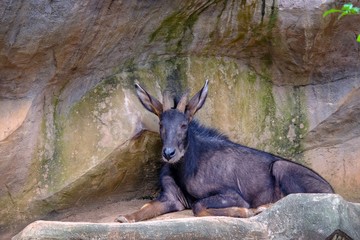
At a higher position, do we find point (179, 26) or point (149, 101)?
point (179, 26)

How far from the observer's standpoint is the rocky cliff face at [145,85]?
9883 mm

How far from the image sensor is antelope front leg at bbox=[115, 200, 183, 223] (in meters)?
10.0

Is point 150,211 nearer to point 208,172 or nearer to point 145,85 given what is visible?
point 208,172

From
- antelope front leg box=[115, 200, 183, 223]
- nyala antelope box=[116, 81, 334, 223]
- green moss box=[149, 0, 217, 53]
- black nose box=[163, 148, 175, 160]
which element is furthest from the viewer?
green moss box=[149, 0, 217, 53]

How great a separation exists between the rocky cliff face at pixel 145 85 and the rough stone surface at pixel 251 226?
7.72 ft

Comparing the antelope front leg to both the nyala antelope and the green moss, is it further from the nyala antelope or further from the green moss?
the green moss

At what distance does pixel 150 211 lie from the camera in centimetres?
1037

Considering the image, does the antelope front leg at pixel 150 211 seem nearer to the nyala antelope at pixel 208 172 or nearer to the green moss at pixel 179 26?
the nyala antelope at pixel 208 172

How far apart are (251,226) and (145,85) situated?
3.22m

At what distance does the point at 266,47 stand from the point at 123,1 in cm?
243

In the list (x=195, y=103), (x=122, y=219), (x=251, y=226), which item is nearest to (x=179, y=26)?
(x=195, y=103)

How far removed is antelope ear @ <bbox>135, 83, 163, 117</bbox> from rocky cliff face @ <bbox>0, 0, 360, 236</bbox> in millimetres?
225

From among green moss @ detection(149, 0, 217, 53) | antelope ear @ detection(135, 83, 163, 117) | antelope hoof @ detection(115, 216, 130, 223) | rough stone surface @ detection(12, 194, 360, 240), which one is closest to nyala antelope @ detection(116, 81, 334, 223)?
antelope ear @ detection(135, 83, 163, 117)

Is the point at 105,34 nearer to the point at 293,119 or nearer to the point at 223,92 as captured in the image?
the point at 223,92
